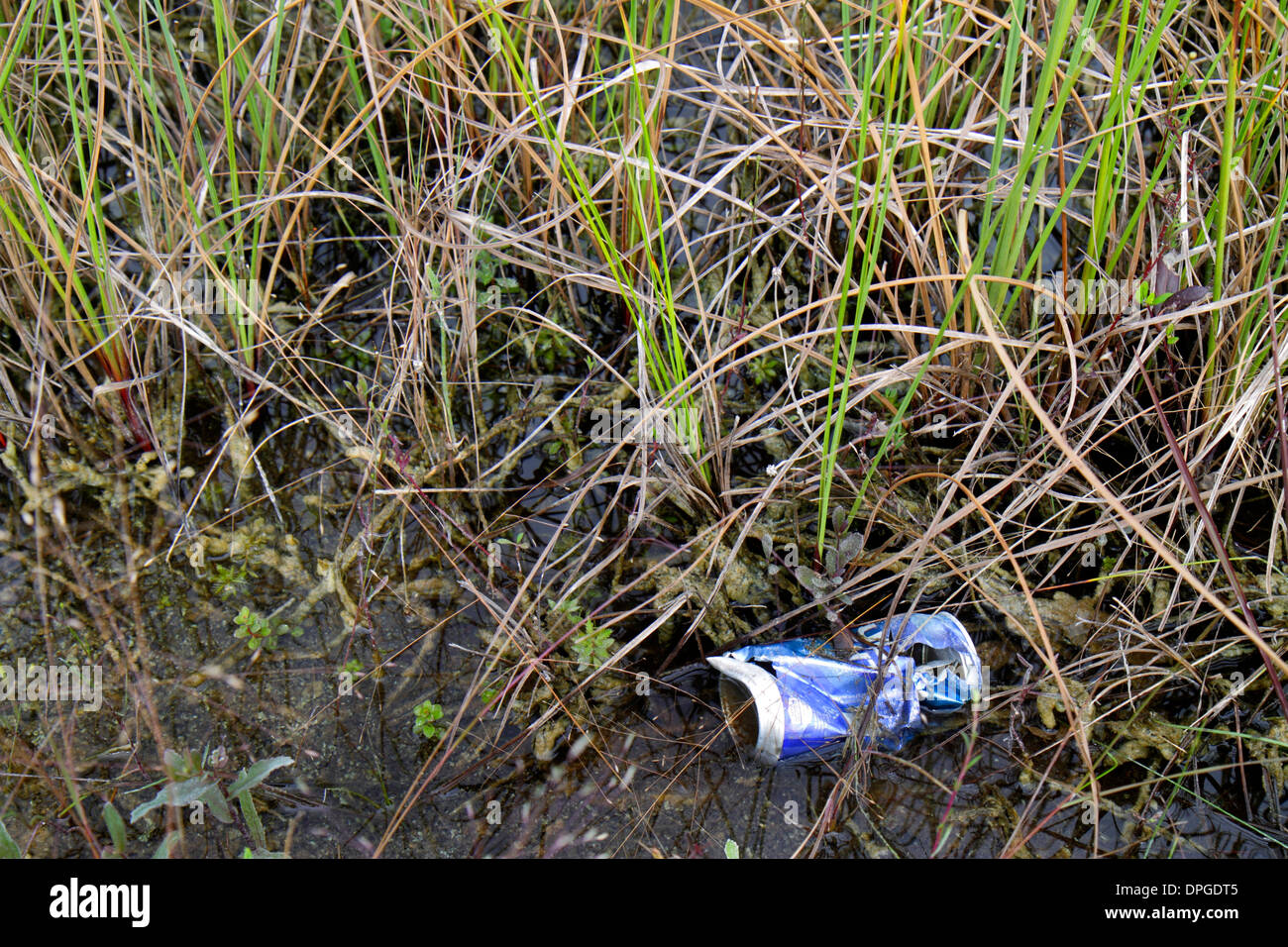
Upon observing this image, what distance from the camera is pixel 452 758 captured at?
54.9 inches

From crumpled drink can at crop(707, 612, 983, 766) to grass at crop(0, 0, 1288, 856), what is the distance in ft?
A: 0.17

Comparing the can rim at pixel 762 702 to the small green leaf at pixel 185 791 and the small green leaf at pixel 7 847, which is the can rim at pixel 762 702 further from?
the small green leaf at pixel 7 847

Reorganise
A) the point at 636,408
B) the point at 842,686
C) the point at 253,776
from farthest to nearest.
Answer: the point at 636,408 < the point at 842,686 < the point at 253,776

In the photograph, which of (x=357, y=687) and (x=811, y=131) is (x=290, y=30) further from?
(x=357, y=687)

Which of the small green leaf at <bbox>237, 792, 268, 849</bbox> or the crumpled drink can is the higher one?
the crumpled drink can

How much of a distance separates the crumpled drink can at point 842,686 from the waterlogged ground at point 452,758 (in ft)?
0.15

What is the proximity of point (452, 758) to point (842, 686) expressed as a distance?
2.09 feet

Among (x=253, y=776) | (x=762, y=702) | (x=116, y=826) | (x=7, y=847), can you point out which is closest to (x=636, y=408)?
(x=762, y=702)

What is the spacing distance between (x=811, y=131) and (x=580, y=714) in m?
1.22

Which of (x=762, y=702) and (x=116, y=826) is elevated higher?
(x=762, y=702)

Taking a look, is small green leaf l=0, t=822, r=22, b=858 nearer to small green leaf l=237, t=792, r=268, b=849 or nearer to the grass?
the grass

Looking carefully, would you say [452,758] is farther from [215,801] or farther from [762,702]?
[762,702]

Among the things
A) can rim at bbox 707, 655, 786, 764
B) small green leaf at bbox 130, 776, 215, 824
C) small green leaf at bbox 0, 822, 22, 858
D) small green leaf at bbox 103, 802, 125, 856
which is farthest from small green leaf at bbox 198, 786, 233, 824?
can rim at bbox 707, 655, 786, 764

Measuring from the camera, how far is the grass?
139 cm
